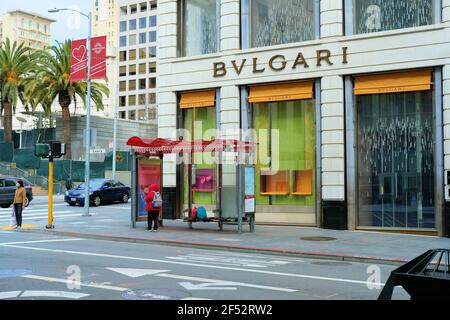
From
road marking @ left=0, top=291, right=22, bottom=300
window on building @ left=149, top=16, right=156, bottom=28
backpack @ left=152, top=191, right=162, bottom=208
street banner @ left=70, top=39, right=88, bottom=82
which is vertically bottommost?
road marking @ left=0, top=291, right=22, bottom=300

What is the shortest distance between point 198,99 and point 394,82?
313 inches

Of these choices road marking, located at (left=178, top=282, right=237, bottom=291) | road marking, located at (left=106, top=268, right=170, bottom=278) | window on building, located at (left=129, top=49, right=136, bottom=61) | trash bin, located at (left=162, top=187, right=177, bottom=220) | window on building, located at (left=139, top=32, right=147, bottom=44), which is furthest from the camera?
window on building, located at (left=129, top=49, right=136, bottom=61)

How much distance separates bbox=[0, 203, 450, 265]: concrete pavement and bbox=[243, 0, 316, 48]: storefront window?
7.26 m

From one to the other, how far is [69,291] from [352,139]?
13.2 meters

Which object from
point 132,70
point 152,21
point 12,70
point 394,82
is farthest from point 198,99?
point 152,21

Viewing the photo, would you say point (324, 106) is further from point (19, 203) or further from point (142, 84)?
point (142, 84)

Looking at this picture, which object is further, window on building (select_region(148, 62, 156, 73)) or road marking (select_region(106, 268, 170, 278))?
window on building (select_region(148, 62, 156, 73))

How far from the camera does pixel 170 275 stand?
9.64 m

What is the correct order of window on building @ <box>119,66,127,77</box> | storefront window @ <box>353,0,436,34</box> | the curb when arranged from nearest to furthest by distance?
the curb < storefront window @ <box>353,0,436,34</box> < window on building @ <box>119,66,127,77</box>

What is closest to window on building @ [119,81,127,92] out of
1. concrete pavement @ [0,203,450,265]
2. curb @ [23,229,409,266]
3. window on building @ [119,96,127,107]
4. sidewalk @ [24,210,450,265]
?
window on building @ [119,96,127,107]

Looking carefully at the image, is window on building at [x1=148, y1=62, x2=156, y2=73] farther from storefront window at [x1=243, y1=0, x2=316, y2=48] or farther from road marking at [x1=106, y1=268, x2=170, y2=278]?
road marking at [x1=106, y1=268, x2=170, y2=278]

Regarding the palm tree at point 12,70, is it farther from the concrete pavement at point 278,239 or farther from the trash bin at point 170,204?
the concrete pavement at point 278,239

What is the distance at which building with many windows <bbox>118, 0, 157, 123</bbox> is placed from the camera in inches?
4281
